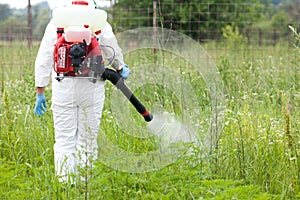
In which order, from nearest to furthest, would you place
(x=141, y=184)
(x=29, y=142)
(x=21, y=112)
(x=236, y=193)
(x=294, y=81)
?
(x=236, y=193) < (x=141, y=184) < (x=29, y=142) < (x=21, y=112) < (x=294, y=81)

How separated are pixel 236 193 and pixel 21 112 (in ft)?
8.41

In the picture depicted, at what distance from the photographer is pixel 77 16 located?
11.6 ft

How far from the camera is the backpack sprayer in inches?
138

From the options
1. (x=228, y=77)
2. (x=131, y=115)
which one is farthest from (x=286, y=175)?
(x=228, y=77)

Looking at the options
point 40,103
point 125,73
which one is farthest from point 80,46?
point 40,103

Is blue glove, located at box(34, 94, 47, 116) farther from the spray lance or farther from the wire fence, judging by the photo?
the wire fence

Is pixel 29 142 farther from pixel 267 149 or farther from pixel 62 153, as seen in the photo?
pixel 267 149

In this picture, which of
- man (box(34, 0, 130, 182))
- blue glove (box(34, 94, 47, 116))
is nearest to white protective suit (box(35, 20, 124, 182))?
man (box(34, 0, 130, 182))

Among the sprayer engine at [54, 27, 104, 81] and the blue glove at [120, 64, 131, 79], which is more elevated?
the sprayer engine at [54, 27, 104, 81]

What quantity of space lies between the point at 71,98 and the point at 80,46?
0.54m

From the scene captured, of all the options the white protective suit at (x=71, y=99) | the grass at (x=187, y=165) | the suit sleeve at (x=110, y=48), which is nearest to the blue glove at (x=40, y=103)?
the white protective suit at (x=71, y=99)

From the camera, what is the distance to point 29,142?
4539 mm

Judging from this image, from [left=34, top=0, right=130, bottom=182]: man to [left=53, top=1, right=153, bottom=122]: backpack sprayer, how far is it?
20 cm

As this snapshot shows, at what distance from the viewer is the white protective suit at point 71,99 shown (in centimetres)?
382
